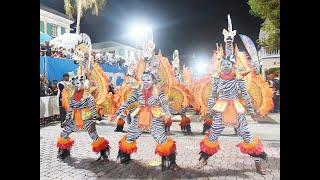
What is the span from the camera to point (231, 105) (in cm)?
404

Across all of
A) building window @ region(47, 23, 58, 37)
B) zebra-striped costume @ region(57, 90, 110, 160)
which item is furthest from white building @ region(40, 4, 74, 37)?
zebra-striped costume @ region(57, 90, 110, 160)

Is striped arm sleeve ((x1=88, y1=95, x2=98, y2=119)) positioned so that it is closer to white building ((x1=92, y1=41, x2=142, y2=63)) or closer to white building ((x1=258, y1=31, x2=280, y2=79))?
white building ((x1=92, y1=41, x2=142, y2=63))

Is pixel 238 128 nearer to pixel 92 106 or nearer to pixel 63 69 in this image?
pixel 92 106

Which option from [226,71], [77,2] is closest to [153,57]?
[226,71]

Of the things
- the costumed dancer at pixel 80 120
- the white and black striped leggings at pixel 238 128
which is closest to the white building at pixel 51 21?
the costumed dancer at pixel 80 120

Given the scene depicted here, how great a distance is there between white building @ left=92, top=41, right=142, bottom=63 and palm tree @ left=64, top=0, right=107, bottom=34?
0.99ft

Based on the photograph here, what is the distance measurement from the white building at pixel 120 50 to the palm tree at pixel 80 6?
30 centimetres

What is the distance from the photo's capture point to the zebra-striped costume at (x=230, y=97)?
4012 mm

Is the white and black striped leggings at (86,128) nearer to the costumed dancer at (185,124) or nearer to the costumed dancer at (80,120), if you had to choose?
the costumed dancer at (80,120)

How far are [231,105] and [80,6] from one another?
203 cm

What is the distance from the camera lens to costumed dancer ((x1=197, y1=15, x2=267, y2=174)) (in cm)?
402
